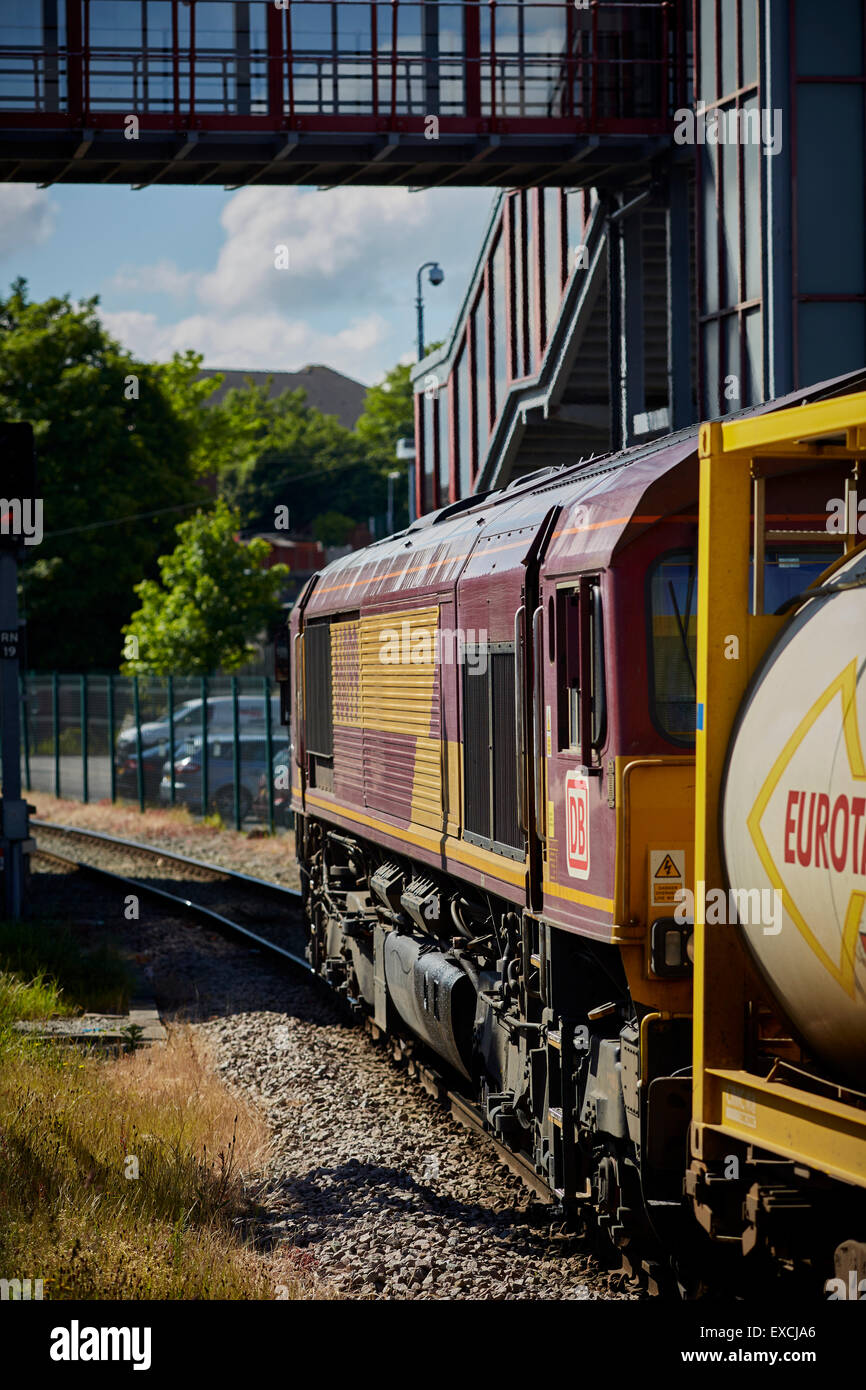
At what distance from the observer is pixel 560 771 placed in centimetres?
713

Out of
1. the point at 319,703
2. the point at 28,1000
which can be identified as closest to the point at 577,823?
the point at 28,1000

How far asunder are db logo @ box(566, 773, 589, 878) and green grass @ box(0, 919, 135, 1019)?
632cm

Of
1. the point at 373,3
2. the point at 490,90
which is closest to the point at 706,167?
the point at 490,90

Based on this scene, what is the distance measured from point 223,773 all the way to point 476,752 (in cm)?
1932

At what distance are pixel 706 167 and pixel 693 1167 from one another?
12.3 m

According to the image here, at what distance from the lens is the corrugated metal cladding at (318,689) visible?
46.2 ft

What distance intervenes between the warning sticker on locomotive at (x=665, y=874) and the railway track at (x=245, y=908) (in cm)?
234

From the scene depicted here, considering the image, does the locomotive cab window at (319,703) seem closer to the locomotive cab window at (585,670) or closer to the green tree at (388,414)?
the locomotive cab window at (585,670)

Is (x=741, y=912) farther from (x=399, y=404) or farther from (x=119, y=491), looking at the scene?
(x=399, y=404)

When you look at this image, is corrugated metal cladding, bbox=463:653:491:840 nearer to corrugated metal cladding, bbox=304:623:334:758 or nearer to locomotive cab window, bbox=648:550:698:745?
locomotive cab window, bbox=648:550:698:745

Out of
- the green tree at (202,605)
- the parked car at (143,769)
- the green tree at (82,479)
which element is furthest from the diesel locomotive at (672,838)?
the green tree at (82,479)

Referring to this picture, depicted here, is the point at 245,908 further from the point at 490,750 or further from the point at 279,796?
the point at 490,750

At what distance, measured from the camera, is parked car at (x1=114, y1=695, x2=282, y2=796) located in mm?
28469

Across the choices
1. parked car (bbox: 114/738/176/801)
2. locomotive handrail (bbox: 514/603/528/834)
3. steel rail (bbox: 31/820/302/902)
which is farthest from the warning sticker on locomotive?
parked car (bbox: 114/738/176/801)
